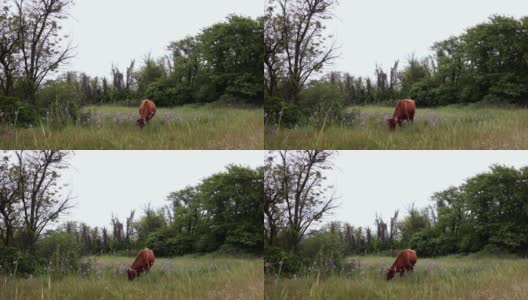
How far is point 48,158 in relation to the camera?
4.12 m

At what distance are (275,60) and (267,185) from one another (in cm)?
125

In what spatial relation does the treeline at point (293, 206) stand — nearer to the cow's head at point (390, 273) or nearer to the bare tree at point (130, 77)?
the cow's head at point (390, 273)

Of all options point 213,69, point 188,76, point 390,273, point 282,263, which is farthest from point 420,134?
point 188,76

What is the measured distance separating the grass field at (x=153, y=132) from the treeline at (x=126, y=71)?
0.17 metres

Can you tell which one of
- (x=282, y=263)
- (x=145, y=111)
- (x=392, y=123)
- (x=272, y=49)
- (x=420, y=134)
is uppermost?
(x=272, y=49)

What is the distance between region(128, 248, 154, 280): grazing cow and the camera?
166 inches

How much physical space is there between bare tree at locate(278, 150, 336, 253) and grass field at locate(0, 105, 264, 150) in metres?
0.37

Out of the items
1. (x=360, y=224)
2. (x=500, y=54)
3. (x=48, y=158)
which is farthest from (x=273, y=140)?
(x=500, y=54)

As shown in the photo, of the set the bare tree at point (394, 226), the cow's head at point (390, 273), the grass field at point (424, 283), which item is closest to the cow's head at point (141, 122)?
the grass field at point (424, 283)

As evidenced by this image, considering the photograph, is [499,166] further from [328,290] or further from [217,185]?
[217,185]

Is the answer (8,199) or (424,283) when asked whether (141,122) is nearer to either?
(8,199)

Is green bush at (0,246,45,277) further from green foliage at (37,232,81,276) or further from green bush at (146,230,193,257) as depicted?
green bush at (146,230,193,257)

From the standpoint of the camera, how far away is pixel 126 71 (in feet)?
14.5

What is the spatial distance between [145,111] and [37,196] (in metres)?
1.43
